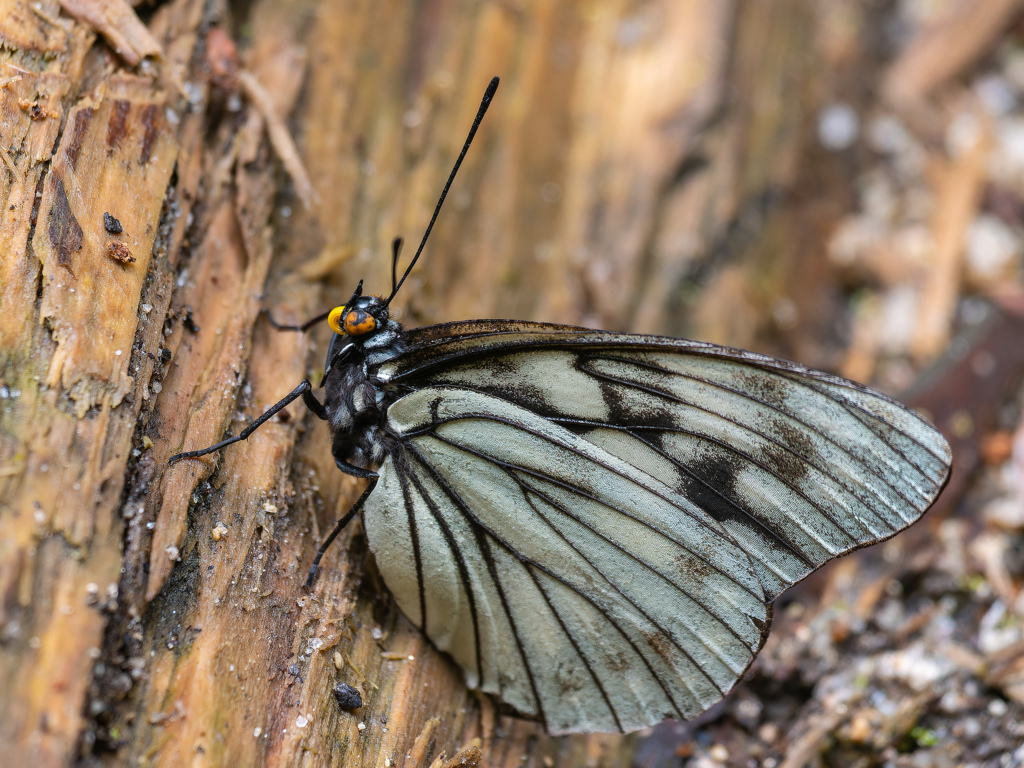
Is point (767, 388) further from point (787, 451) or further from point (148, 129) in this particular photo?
point (148, 129)

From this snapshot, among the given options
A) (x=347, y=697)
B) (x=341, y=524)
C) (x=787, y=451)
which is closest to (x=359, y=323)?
(x=341, y=524)

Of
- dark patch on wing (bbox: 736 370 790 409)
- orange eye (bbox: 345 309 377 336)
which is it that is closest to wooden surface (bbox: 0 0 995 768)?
orange eye (bbox: 345 309 377 336)

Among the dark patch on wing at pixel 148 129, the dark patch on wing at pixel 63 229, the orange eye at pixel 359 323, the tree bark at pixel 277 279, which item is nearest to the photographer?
the tree bark at pixel 277 279

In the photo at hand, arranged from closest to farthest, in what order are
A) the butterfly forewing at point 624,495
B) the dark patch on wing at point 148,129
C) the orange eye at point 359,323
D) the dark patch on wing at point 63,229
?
the dark patch on wing at point 63,229
the butterfly forewing at point 624,495
the orange eye at point 359,323
the dark patch on wing at point 148,129

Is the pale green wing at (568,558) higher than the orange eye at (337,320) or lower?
lower

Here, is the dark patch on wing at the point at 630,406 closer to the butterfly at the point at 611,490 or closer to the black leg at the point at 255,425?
the butterfly at the point at 611,490

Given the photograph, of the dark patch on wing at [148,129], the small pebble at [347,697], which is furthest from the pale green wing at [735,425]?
the dark patch on wing at [148,129]

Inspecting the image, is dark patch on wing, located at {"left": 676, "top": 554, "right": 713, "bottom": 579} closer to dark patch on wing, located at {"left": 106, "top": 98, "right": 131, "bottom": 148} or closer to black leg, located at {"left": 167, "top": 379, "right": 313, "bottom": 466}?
black leg, located at {"left": 167, "top": 379, "right": 313, "bottom": 466}

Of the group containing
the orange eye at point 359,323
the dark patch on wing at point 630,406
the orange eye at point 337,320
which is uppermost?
the orange eye at point 337,320

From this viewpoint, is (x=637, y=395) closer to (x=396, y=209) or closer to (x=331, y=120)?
(x=396, y=209)
